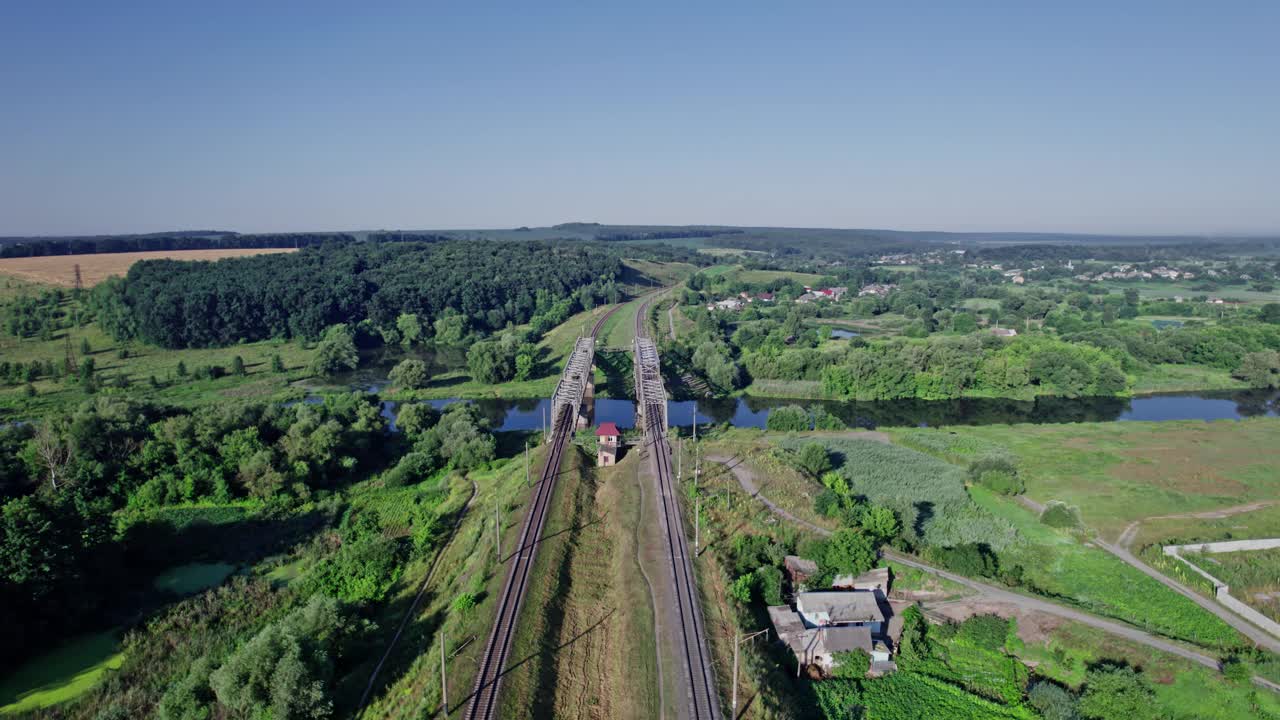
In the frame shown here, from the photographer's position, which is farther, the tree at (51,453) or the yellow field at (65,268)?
the yellow field at (65,268)

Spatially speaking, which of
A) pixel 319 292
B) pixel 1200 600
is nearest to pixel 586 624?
pixel 1200 600

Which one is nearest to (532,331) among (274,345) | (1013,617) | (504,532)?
(274,345)

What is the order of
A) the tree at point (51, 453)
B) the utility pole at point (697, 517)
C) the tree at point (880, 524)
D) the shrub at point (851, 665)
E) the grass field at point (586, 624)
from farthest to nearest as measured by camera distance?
the tree at point (51, 453) → the tree at point (880, 524) → the utility pole at point (697, 517) → the shrub at point (851, 665) → the grass field at point (586, 624)

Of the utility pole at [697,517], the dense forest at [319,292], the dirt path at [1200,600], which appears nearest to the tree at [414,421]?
the utility pole at [697,517]

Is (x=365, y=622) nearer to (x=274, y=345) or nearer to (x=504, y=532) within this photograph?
(x=504, y=532)

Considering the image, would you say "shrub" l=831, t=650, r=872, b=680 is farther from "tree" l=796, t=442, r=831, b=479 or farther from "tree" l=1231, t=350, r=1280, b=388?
"tree" l=1231, t=350, r=1280, b=388

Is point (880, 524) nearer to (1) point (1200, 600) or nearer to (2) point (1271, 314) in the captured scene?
(1) point (1200, 600)

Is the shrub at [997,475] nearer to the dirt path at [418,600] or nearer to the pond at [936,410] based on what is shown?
the pond at [936,410]
